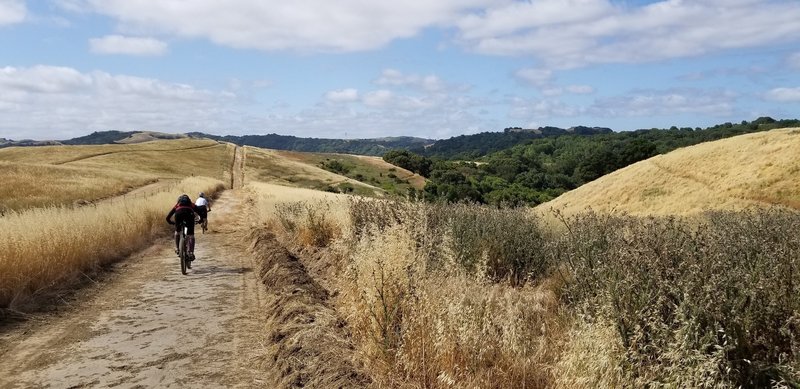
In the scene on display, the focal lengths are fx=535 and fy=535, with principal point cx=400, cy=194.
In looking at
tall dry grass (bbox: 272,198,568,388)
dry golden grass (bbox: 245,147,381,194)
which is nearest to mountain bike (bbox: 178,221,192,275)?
tall dry grass (bbox: 272,198,568,388)

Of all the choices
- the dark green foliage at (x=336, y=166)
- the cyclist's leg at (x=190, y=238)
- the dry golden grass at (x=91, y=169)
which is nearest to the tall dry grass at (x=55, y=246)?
the cyclist's leg at (x=190, y=238)

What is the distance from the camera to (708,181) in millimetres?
24953

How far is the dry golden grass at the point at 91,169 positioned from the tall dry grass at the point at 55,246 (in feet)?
64.3

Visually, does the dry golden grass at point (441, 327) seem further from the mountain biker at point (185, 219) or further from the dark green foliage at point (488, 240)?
the mountain biker at point (185, 219)

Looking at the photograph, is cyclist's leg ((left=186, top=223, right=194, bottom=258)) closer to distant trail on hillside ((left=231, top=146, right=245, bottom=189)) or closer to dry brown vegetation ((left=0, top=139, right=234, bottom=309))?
dry brown vegetation ((left=0, top=139, right=234, bottom=309))

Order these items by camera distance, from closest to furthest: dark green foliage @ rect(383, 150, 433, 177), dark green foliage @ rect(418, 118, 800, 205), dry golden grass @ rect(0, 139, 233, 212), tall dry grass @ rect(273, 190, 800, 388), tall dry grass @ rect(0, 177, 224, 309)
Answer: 1. tall dry grass @ rect(273, 190, 800, 388)
2. tall dry grass @ rect(0, 177, 224, 309)
3. dry golden grass @ rect(0, 139, 233, 212)
4. dark green foliage @ rect(418, 118, 800, 205)
5. dark green foliage @ rect(383, 150, 433, 177)

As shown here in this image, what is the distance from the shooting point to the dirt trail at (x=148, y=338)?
238 inches

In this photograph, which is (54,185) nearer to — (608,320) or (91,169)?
(91,169)

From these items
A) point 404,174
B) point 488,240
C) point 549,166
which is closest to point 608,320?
point 488,240

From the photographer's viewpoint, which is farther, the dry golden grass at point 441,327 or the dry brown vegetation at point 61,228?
the dry brown vegetation at point 61,228

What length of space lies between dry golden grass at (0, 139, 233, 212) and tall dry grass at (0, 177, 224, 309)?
19.6m

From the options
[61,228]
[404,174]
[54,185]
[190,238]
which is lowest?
[404,174]

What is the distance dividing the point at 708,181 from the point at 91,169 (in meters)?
57.9

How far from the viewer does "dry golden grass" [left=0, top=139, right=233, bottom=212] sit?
38625 mm
